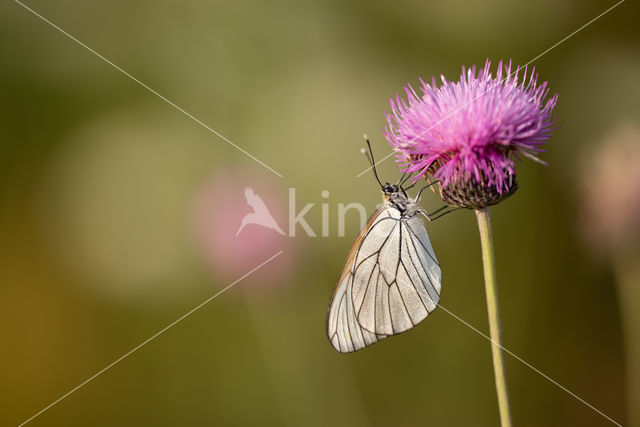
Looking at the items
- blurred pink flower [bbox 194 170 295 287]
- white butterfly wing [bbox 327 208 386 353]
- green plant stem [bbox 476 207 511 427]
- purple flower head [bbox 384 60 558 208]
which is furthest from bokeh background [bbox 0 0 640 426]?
green plant stem [bbox 476 207 511 427]

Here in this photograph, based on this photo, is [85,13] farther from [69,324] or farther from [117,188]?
[69,324]

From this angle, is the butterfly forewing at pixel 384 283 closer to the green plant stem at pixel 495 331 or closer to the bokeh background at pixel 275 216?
the green plant stem at pixel 495 331

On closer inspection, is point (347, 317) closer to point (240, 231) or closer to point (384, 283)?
point (384, 283)

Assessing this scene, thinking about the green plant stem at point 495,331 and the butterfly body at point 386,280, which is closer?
the green plant stem at point 495,331

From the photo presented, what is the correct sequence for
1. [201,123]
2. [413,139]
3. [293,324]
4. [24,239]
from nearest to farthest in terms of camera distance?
[413,139] < [293,324] < [24,239] < [201,123]

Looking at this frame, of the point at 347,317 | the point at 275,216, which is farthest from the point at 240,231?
the point at 347,317

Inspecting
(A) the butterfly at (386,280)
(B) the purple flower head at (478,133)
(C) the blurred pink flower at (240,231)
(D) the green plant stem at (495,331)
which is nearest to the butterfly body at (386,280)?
(A) the butterfly at (386,280)

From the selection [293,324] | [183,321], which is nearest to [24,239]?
[183,321]
